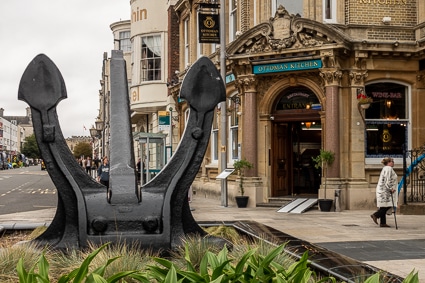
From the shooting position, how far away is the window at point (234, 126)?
21.6 meters

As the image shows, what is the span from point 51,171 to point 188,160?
1.46 m

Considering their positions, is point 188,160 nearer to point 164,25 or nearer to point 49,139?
point 49,139

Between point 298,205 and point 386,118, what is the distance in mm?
3837

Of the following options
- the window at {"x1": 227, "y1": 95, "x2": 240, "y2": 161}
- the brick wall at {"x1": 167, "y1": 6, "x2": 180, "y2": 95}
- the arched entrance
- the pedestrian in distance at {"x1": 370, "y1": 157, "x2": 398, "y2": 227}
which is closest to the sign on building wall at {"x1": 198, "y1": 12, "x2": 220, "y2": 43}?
the window at {"x1": 227, "y1": 95, "x2": 240, "y2": 161}

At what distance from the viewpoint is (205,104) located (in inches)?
268

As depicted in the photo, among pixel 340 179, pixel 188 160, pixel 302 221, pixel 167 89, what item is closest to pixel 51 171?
pixel 188 160

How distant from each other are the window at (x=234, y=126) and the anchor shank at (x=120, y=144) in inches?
565

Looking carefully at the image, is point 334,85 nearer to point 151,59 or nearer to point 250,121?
point 250,121

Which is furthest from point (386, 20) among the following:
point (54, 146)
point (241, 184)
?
point (54, 146)

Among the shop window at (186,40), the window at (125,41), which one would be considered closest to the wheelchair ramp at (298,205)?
the shop window at (186,40)

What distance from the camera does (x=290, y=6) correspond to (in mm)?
19484

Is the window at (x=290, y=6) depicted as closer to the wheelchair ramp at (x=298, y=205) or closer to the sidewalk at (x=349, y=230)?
the wheelchair ramp at (x=298, y=205)

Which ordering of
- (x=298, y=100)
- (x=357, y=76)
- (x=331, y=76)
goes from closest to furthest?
1. (x=331, y=76)
2. (x=357, y=76)
3. (x=298, y=100)

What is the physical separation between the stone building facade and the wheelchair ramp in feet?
1.43
